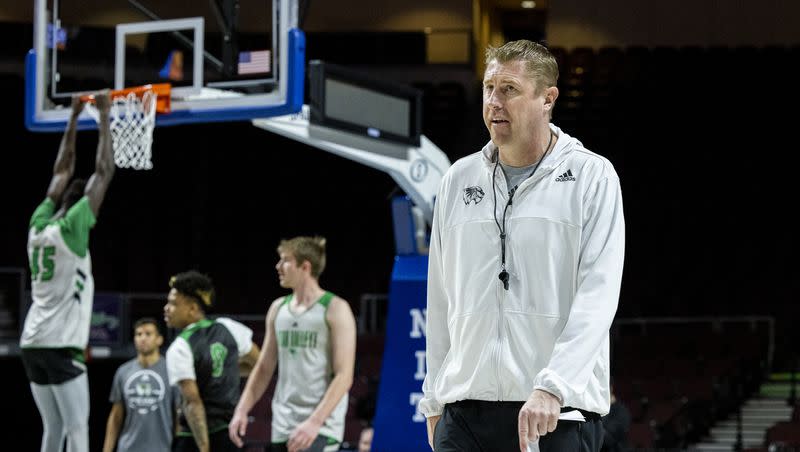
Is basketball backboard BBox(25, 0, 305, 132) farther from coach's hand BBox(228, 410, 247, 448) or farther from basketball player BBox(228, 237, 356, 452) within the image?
coach's hand BBox(228, 410, 247, 448)

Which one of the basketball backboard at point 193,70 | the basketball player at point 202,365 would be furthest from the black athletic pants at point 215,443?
the basketball backboard at point 193,70

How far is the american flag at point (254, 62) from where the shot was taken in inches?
295

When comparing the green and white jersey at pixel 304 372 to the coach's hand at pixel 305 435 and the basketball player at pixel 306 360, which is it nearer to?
the basketball player at pixel 306 360

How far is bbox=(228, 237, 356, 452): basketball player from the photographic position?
697 cm

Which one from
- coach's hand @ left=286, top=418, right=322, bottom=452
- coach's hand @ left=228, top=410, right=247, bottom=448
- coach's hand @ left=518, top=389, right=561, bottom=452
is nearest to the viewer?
coach's hand @ left=518, top=389, right=561, bottom=452

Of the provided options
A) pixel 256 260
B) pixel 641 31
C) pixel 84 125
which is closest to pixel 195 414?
pixel 84 125

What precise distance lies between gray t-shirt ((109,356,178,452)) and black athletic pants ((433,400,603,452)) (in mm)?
5917

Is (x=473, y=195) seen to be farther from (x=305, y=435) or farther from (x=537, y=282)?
(x=305, y=435)

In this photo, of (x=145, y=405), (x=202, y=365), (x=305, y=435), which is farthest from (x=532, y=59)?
(x=145, y=405)

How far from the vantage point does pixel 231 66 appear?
7.72 meters

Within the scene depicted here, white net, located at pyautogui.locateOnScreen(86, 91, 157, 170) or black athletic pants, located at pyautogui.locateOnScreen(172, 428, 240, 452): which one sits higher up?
white net, located at pyautogui.locateOnScreen(86, 91, 157, 170)

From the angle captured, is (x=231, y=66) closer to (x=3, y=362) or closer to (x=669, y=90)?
(x=3, y=362)

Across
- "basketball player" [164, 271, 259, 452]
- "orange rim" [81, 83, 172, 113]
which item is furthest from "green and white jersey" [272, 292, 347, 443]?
"orange rim" [81, 83, 172, 113]

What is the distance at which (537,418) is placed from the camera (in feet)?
9.23
